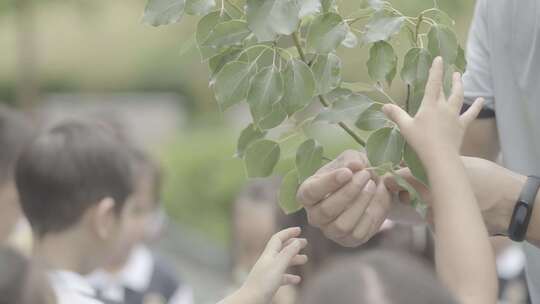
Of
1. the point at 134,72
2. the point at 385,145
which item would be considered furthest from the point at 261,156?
the point at 134,72

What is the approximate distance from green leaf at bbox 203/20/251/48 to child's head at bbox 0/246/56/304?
0.77 metres

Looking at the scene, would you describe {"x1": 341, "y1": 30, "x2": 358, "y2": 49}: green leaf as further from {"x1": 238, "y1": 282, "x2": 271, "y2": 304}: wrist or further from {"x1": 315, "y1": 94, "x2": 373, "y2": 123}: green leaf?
{"x1": 238, "y1": 282, "x2": 271, "y2": 304}: wrist

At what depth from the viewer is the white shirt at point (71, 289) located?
304 cm

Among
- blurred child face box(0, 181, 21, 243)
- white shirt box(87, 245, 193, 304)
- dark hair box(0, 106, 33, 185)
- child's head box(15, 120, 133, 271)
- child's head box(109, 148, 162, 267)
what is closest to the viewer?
child's head box(15, 120, 133, 271)

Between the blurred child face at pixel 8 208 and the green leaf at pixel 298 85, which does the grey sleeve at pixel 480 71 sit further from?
the blurred child face at pixel 8 208

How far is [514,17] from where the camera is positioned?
244 centimetres

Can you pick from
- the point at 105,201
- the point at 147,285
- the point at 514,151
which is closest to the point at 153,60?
the point at 147,285

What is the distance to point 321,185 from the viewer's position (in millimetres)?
2125

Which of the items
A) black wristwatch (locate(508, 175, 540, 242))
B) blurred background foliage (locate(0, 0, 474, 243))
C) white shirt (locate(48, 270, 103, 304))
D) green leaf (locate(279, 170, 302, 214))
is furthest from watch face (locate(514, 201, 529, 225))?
blurred background foliage (locate(0, 0, 474, 243))

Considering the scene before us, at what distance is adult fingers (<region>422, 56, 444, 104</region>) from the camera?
1977mm

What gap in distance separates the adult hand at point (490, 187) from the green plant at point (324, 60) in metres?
0.06

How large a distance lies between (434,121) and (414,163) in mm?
146

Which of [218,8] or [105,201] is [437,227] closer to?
[218,8]

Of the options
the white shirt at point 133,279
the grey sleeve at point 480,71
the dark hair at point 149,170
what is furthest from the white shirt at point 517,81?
the white shirt at point 133,279
